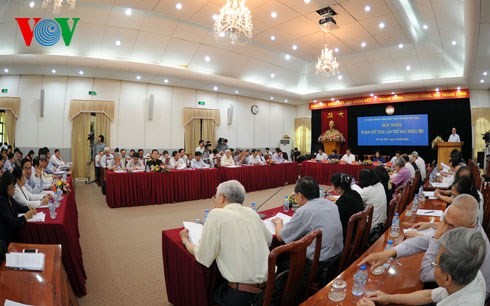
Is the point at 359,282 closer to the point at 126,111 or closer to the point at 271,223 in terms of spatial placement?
the point at 271,223

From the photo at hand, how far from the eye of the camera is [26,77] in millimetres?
8844

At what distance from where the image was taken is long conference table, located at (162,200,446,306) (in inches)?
56.1

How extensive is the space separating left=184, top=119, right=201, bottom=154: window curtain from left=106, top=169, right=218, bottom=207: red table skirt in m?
4.56

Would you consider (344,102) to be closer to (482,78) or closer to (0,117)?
(482,78)

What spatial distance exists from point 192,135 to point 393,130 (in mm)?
8947

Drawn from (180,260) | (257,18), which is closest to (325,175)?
(257,18)

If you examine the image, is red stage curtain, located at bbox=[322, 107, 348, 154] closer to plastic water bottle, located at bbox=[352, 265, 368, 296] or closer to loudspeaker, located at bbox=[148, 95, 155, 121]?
loudspeaker, located at bbox=[148, 95, 155, 121]

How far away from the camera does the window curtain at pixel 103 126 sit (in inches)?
376

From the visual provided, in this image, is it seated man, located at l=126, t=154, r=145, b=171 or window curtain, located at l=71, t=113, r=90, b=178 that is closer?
seated man, located at l=126, t=154, r=145, b=171

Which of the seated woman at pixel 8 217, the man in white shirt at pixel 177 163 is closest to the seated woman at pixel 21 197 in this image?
the seated woman at pixel 8 217

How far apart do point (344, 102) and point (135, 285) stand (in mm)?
12542

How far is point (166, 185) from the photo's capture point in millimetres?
6348

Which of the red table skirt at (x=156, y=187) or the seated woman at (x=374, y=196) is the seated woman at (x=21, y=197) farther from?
the seated woman at (x=374, y=196)

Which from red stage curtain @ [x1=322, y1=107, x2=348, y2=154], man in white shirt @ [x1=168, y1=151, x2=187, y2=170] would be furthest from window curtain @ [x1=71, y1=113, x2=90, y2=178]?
red stage curtain @ [x1=322, y1=107, x2=348, y2=154]
